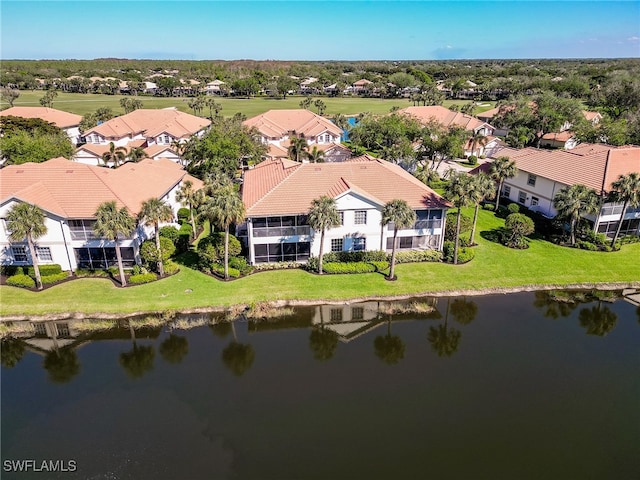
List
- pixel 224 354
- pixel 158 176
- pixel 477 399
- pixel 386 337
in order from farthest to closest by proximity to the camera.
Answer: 1. pixel 158 176
2. pixel 386 337
3. pixel 224 354
4. pixel 477 399

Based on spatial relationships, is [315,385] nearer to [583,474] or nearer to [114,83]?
[583,474]

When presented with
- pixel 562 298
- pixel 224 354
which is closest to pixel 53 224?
pixel 224 354

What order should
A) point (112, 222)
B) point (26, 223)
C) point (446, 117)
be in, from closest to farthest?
1. point (26, 223)
2. point (112, 222)
3. point (446, 117)

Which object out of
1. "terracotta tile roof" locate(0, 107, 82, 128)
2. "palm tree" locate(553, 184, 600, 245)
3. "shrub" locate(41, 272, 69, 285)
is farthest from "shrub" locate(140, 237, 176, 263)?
"terracotta tile roof" locate(0, 107, 82, 128)

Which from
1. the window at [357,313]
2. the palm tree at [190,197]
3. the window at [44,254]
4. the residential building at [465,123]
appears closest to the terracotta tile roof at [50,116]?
the palm tree at [190,197]

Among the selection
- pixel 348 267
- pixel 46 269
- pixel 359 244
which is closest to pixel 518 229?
pixel 359 244

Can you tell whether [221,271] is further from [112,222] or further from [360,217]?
[360,217]
